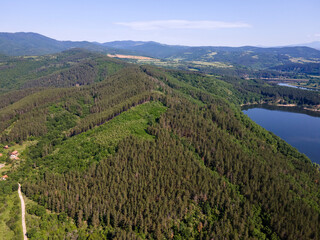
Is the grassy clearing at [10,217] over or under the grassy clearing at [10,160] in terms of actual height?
under

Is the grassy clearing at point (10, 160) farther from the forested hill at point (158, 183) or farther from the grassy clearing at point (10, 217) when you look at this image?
the grassy clearing at point (10, 217)

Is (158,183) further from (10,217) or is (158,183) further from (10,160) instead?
(10,160)

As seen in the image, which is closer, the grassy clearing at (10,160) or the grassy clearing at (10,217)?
the grassy clearing at (10,217)

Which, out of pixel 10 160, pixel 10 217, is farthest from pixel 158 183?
pixel 10 160

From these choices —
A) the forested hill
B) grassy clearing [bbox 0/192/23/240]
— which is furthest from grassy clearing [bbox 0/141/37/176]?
grassy clearing [bbox 0/192/23/240]

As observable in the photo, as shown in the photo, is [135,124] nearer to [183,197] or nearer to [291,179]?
[183,197]

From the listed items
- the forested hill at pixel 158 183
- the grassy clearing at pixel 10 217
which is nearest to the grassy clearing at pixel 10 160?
the forested hill at pixel 158 183

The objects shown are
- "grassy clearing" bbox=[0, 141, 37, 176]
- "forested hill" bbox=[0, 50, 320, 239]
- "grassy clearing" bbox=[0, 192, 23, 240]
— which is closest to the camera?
"grassy clearing" bbox=[0, 192, 23, 240]

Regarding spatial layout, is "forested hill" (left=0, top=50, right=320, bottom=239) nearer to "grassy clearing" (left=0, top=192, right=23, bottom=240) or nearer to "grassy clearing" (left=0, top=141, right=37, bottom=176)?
"grassy clearing" (left=0, top=141, right=37, bottom=176)

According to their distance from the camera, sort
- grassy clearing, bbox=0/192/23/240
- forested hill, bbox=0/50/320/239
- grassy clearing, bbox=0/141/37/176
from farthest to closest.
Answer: grassy clearing, bbox=0/141/37/176, forested hill, bbox=0/50/320/239, grassy clearing, bbox=0/192/23/240
